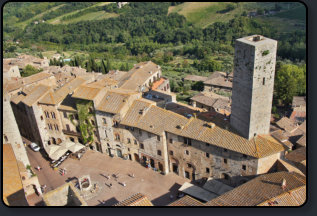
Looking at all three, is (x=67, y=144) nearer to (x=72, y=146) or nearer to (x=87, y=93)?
(x=72, y=146)

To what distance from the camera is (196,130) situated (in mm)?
33719

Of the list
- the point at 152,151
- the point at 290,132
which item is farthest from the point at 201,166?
the point at 290,132

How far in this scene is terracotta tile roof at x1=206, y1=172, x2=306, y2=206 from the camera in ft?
84.7

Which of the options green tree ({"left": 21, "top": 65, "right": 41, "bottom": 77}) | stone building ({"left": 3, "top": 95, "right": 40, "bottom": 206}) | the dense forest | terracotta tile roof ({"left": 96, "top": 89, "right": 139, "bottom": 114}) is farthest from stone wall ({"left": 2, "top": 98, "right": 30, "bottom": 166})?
the dense forest

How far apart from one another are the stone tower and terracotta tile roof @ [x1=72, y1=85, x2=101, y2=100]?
17.0m

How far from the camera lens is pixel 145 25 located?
14100 centimetres

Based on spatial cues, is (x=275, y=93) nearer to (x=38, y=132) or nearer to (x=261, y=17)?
(x=38, y=132)

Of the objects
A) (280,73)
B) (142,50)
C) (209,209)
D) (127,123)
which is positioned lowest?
(142,50)

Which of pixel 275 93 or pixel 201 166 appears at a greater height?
pixel 201 166

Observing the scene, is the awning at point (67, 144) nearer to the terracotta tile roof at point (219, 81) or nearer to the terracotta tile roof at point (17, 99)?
the terracotta tile roof at point (17, 99)

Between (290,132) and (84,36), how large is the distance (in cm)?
10852

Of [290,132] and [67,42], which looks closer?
[290,132]

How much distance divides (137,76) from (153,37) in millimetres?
80120

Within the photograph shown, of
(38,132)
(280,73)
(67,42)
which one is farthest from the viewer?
(67,42)
